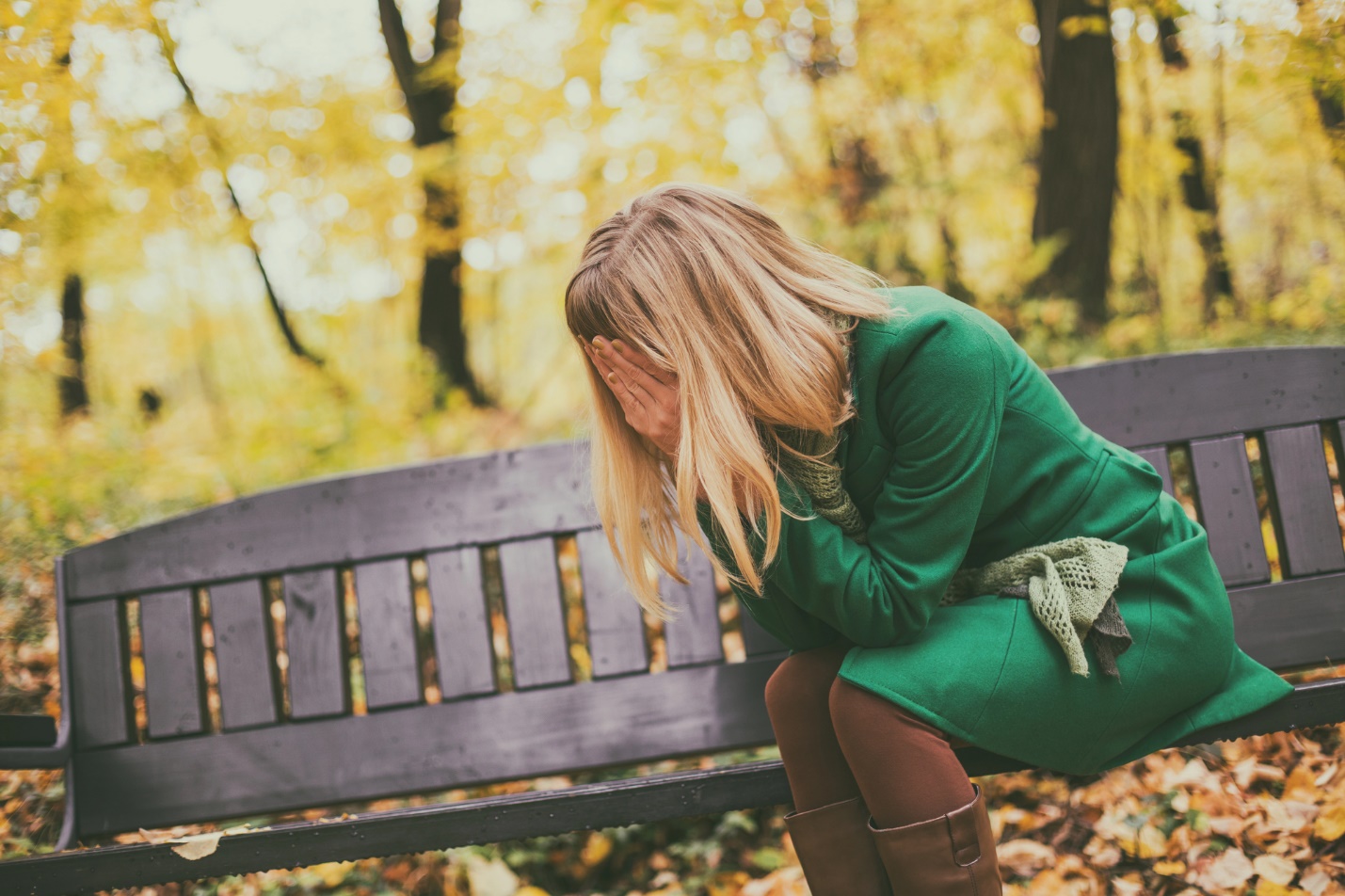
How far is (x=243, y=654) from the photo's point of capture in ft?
8.75

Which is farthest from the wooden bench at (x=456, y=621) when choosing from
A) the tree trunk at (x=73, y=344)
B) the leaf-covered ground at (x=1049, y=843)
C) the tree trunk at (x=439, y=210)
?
the tree trunk at (x=73, y=344)

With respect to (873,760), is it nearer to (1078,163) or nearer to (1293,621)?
(1293,621)

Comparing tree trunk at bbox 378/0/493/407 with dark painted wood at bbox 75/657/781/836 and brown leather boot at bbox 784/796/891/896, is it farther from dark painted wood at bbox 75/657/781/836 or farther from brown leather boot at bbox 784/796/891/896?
brown leather boot at bbox 784/796/891/896

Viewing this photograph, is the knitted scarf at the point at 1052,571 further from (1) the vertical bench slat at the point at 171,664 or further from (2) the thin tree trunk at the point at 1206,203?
(2) the thin tree trunk at the point at 1206,203

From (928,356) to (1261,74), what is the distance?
113 inches

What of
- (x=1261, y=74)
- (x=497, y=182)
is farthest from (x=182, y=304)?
(x=1261, y=74)

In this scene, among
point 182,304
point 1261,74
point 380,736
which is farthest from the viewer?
point 182,304

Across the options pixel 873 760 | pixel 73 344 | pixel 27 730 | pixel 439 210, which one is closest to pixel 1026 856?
pixel 873 760

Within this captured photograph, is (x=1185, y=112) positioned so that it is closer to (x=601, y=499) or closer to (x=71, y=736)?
(x=601, y=499)

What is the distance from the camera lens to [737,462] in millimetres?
1697

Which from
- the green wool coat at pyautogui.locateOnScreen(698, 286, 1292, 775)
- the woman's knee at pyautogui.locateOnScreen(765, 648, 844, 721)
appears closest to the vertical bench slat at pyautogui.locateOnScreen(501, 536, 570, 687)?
the woman's knee at pyautogui.locateOnScreen(765, 648, 844, 721)

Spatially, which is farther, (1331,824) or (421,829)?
(1331,824)

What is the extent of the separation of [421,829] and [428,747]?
54cm

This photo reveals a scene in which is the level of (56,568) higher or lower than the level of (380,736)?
higher
